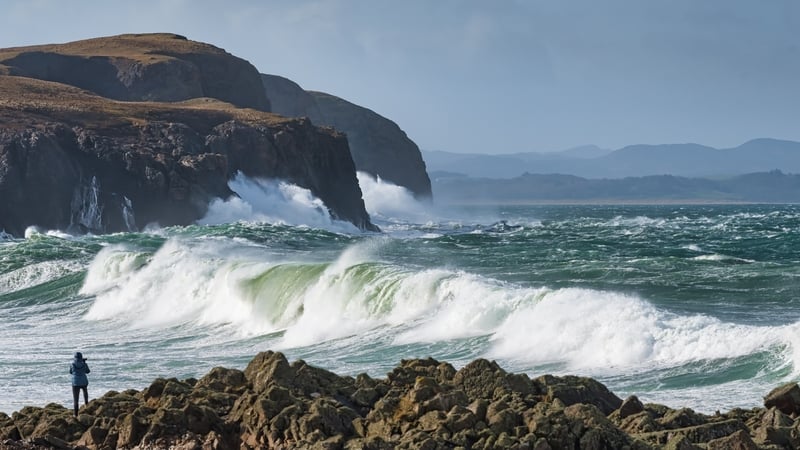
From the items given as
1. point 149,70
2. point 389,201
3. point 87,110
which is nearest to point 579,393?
point 87,110

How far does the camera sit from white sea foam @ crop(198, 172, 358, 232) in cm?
8906

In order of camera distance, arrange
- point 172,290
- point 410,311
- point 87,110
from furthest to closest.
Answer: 1. point 87,110
2. point 172,290
3. point 410,311

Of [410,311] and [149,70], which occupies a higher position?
[149,70]

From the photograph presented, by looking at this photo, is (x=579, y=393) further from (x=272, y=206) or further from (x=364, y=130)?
(x=364, y=130)

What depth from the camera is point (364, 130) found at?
174 m

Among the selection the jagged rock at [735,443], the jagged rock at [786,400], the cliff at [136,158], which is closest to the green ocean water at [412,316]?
the jagged rock at [786,400]

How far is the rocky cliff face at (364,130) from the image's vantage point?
164 m

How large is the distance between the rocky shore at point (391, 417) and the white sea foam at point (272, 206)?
72.8m

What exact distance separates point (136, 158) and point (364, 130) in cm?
8867

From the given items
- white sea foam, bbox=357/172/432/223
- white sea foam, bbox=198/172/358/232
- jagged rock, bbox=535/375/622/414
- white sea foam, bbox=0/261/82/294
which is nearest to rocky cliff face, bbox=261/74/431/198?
white sea foam, bbox=357/172/432/223

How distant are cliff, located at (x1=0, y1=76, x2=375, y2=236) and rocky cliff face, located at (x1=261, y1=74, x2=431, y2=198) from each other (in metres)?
49.0

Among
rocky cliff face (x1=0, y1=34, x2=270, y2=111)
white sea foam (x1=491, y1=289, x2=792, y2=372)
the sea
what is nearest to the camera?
the sea

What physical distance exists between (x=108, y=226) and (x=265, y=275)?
4392 centimetres

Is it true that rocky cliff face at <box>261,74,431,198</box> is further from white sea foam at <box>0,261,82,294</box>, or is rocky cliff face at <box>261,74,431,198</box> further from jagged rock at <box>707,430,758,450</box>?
jagged rock at <box>707,430,758,450</box>
